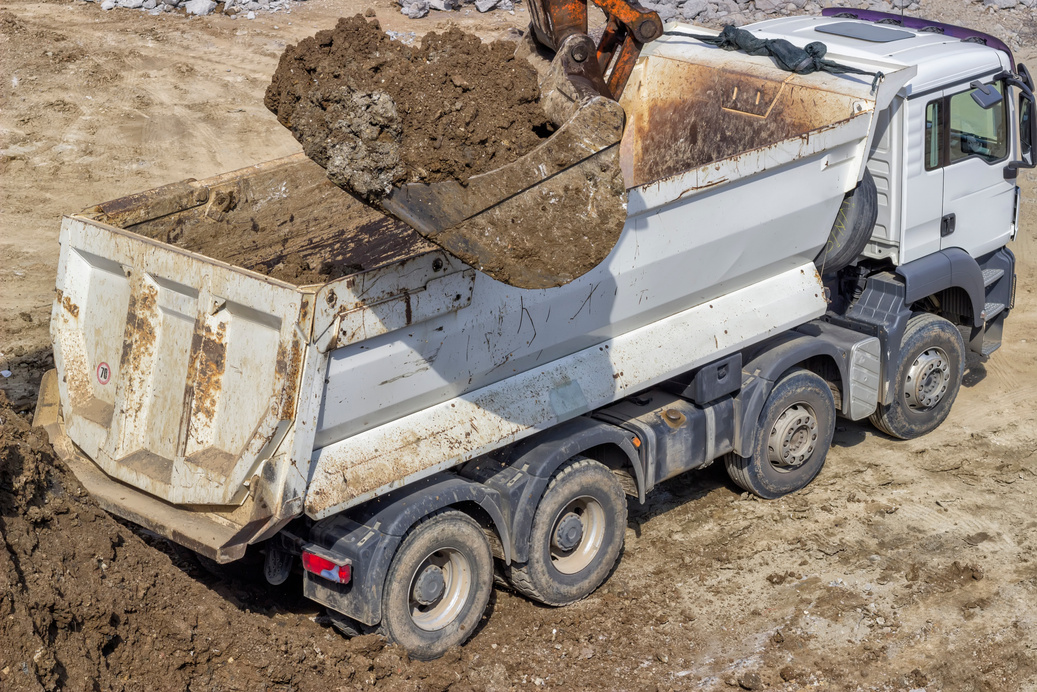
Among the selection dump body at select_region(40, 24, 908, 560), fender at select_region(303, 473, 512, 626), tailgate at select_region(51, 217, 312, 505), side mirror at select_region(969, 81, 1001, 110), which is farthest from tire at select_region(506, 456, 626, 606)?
side mirror at select_region(969, 81, 1001, 110)

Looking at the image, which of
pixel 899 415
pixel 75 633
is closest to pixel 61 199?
pixel 75 633

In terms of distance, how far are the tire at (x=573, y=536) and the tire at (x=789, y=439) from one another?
3.79 ft

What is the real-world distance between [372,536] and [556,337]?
1.29 metres

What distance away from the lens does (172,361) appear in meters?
4.61

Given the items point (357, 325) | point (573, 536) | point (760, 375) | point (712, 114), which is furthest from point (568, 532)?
point (712, 114)

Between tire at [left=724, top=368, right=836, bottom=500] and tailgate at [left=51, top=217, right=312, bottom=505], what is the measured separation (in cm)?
319

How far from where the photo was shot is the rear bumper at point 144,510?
4.23m

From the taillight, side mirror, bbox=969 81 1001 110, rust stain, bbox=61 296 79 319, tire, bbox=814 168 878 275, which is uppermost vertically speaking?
side mirror, bbox=969 81 1001 110

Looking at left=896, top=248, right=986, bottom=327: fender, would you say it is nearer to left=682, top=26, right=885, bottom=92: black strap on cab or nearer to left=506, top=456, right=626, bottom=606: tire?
left=682, top=26, right=885, bottom=92: black strap on cab

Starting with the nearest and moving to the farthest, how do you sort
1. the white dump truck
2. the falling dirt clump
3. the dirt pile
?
the falling dirt clump
the dirt pile
the white dump truck

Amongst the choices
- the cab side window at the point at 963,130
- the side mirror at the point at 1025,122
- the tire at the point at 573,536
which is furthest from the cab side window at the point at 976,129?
the tire at the point at 573,536

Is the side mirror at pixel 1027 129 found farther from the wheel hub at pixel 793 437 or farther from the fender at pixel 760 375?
the wheel hub at pixel 793 437

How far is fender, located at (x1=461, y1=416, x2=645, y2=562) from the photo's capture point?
4.99m

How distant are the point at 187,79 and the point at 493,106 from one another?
985cm
